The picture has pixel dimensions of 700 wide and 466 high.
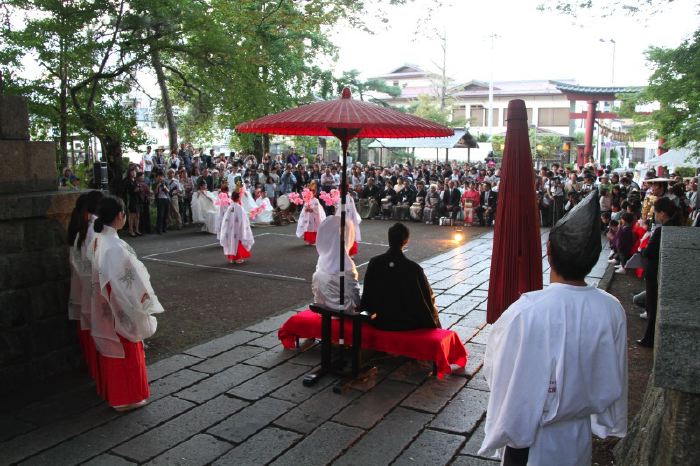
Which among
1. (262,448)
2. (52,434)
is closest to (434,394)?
(262,448)

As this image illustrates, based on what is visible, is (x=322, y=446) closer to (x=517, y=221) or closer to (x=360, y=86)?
(x=517, y=221)

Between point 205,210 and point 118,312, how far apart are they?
436 inches

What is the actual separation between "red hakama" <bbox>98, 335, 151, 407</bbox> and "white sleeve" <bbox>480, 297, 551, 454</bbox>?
3226 mm

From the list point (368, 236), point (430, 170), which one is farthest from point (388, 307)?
point (430, 170)

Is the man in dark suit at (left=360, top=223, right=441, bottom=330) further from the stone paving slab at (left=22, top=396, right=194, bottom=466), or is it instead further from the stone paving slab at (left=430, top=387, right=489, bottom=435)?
the stone paving slab at (left=22, top=396, right=194, bottom=466)

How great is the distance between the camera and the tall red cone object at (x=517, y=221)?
14.1ft

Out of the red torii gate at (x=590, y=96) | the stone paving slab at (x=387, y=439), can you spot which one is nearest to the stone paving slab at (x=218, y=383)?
the stone paving slab at (x=387, y=439)

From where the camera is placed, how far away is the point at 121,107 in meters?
13.1

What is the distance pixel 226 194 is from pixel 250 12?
7.41 metres

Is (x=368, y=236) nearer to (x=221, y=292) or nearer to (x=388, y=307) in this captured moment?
(x=221, y=292)

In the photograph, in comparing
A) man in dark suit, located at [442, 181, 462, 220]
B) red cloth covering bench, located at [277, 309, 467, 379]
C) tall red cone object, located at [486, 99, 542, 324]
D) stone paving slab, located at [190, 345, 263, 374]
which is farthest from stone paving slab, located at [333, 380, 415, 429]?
man in dark suit, located at [442, 181, 462, 220]

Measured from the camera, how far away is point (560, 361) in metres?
2.12

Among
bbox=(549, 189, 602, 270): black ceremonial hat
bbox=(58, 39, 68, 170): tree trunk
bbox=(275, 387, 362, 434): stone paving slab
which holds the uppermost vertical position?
bbox=(58, 39, 68, 170): tree trunk

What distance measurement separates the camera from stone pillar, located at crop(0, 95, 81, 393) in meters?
4.66
